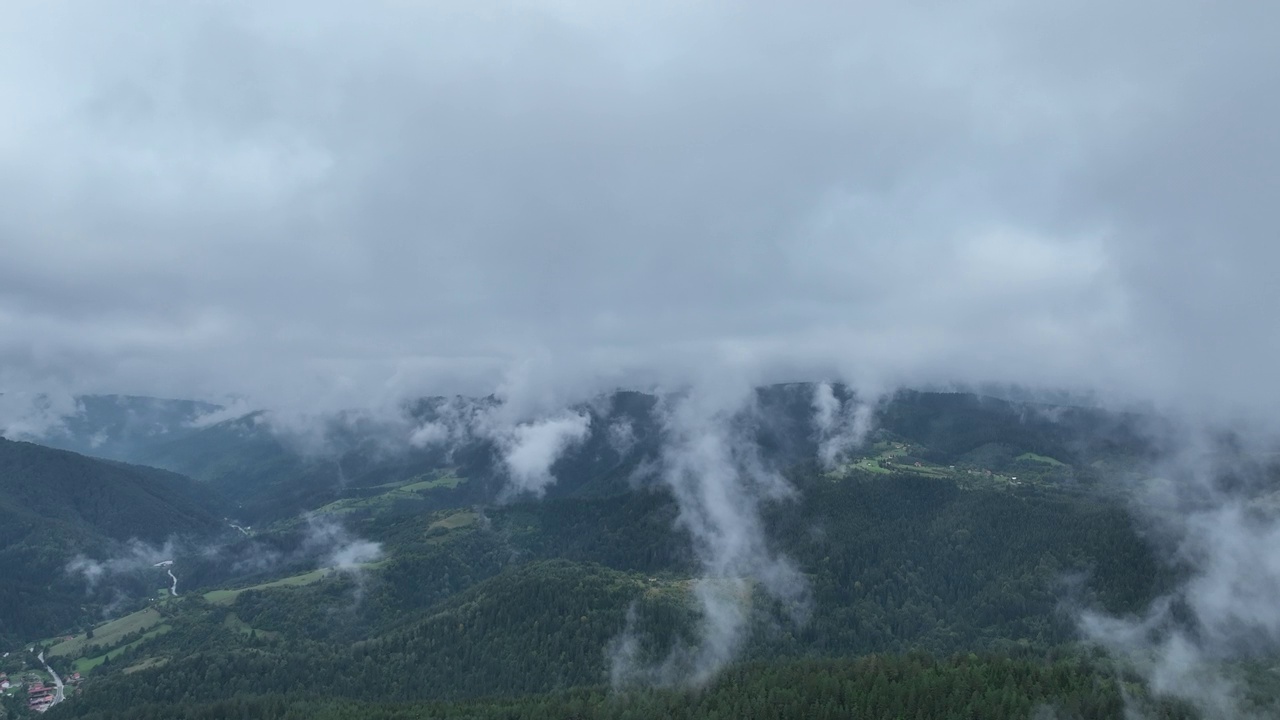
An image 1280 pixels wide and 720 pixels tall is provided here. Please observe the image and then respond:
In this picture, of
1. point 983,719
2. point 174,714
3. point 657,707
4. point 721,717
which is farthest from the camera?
point 174,714

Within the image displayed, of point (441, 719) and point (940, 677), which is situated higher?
point (940, 677)

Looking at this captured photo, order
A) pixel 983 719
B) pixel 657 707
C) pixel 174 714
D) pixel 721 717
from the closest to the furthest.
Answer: pixel 983 719
pixel 721 717
pixel 657 707
pixel 174 714

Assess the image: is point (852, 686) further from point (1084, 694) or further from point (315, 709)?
point (315, 709)

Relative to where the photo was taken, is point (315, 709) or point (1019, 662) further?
point (315, 709)

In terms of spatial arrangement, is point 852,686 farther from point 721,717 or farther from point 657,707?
point 657,707

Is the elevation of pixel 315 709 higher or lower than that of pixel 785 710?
lower

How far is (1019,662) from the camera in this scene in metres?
179

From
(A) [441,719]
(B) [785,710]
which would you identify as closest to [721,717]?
(B) [785,710]

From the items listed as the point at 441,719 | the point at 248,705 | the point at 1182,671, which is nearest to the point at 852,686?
the point at 1182,671

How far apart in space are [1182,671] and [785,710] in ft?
363

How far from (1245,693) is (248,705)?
26735 centimetres

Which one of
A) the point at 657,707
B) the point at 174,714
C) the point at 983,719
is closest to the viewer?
the point at 983,719

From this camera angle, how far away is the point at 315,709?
7726 inches

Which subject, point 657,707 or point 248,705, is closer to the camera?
point 657,707
